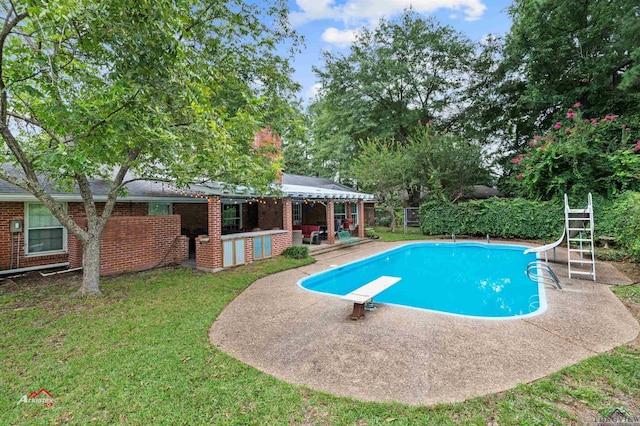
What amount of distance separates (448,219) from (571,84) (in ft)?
37.7

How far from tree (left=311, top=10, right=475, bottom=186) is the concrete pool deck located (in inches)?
788

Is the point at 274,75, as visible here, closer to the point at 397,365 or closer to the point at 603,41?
the point at 397,365

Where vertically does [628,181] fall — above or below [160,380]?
above

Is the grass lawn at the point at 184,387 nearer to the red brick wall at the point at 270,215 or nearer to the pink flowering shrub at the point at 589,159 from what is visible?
the red brick wall at the point at 270,215

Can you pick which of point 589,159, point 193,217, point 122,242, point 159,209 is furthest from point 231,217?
point 589,159

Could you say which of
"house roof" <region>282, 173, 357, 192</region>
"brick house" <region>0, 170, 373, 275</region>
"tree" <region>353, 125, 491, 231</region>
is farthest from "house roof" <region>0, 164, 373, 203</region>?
"tree" <region>353, 125, 491, 231</region>

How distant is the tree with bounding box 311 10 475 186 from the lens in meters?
22.7

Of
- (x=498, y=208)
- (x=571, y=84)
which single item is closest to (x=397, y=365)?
(x=498, y=208)

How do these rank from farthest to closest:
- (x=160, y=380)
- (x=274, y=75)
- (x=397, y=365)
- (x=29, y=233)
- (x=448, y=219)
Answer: (x=448, y=219) < (x=274, y=75) < (x=29, y=233) < (x=397, y=365) < (x=160, y=380)

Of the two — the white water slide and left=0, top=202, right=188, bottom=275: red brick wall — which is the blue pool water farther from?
left=0, top=202, right=188, bottom=275: red brick wall

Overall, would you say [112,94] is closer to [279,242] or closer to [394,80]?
[279,242]

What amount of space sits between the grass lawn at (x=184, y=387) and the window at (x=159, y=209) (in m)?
5.73

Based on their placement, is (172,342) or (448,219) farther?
(448,219)

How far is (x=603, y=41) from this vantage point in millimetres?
16281
